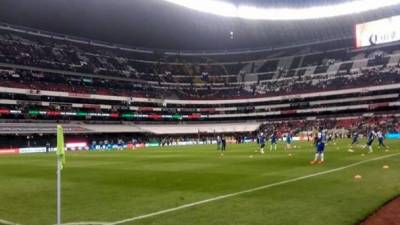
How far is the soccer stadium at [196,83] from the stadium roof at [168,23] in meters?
0.33

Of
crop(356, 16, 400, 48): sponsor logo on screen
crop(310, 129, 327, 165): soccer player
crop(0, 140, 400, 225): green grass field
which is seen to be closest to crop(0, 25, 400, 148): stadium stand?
crop(356, 16, 400, 48): sponsor logo on screen

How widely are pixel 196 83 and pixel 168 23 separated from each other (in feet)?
115

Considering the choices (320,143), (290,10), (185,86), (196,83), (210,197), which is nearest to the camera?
(210,197)

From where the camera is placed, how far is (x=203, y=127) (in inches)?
4230

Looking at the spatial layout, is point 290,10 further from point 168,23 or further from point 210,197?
point 210,197

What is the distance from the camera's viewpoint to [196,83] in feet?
387

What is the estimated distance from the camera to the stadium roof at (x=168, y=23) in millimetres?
70625

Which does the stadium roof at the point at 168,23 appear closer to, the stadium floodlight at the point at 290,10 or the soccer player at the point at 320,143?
the stadium floodlight at the point at 290,10

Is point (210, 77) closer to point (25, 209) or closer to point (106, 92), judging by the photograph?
point (106, 92)

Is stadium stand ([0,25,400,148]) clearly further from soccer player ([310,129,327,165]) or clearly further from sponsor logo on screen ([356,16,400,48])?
soccer player ([310,129,327,165])

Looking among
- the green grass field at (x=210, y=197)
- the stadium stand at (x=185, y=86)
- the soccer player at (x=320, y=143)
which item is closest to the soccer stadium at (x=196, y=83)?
the soccer player at (x=320, y=143)

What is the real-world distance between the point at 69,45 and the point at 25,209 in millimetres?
91943

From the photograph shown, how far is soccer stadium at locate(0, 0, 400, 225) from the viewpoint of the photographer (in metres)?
45.3

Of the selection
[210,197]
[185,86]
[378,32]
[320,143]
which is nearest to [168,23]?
[185,86]
